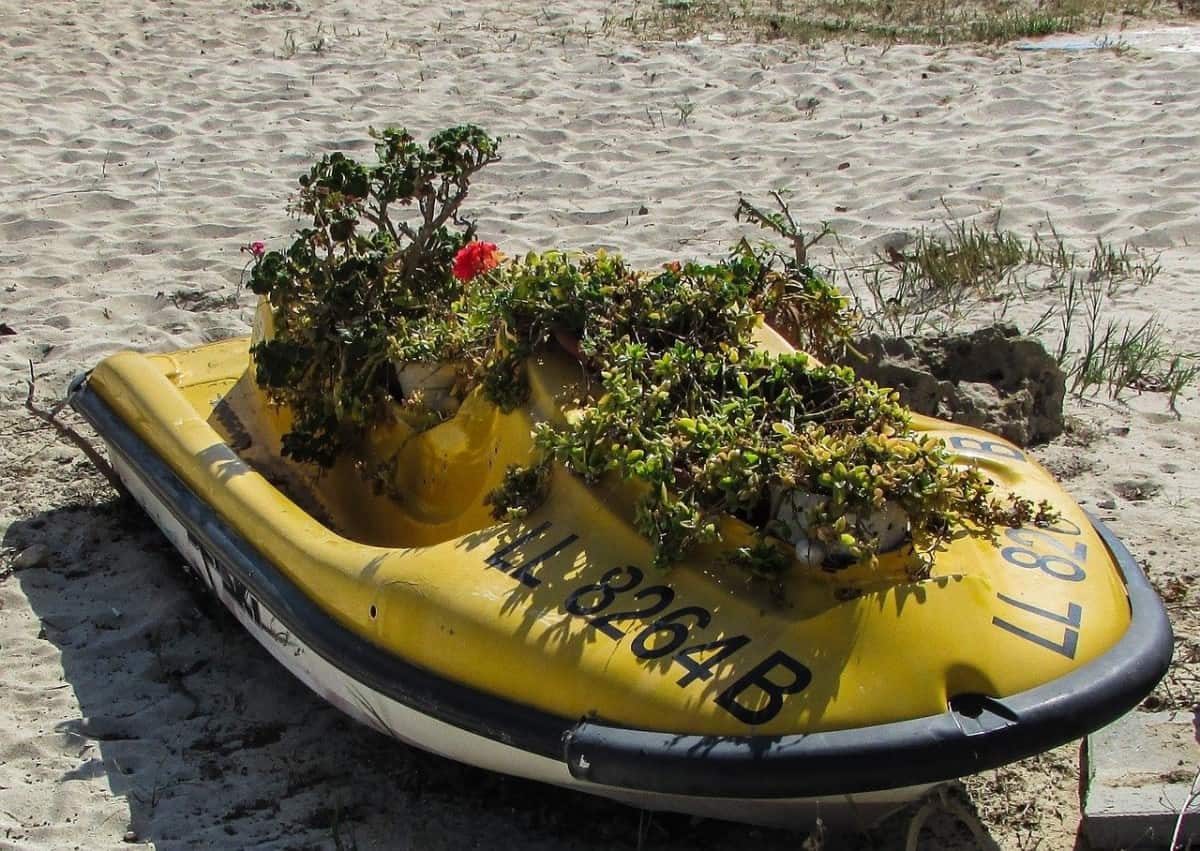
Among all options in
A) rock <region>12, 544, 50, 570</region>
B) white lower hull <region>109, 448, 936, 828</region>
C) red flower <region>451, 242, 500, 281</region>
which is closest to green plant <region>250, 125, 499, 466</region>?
red flower <region>451, 242, 500, 281</region>

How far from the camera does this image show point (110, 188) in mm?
7871

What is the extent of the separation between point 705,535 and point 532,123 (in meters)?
6.36

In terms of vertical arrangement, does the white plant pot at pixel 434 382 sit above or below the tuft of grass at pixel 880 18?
above

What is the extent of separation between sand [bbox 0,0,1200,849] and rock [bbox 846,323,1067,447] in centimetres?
17

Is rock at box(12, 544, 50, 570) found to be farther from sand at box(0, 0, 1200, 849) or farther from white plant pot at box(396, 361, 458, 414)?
white plant pot at box(396, 361, 458, 414)

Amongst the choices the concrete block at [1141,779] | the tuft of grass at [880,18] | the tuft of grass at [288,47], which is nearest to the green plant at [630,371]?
the concrete block at [1141,779]

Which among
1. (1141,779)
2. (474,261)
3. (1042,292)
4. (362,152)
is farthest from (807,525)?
(362,152)

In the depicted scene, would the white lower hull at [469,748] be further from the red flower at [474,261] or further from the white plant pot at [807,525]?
the red flower at [474,261]

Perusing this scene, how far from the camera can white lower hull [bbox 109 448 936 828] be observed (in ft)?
9.61

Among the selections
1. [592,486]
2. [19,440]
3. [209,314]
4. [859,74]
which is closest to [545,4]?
[859,74]

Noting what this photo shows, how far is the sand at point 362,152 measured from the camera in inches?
138

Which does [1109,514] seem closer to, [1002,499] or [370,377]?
[1002,499]

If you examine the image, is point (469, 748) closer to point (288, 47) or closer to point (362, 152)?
point (362, 152)

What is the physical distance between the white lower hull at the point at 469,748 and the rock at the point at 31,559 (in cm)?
86
